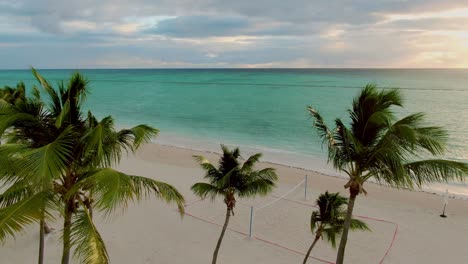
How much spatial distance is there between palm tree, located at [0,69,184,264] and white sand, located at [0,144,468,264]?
5.65 meters

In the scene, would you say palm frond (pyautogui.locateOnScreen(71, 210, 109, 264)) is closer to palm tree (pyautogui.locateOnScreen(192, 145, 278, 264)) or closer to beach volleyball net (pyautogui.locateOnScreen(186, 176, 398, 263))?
palm tree (pyautogui.locateOnScreen(192, 145, 278, 264))

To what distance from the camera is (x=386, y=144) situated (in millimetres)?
6410

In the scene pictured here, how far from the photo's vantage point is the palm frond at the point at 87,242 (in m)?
4.48

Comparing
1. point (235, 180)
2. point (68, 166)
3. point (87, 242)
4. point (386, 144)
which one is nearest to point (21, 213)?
point (87, 242)

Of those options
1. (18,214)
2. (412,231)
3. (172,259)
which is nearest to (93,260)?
(18,214)

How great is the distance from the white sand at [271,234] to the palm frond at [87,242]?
615 cm

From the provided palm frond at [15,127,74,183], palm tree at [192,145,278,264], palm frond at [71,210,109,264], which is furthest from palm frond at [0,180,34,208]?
palm tree at [192,145,278,264]

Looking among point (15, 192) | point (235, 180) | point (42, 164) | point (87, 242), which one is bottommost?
point (235, 180)

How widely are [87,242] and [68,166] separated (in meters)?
1.50

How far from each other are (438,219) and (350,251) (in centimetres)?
523

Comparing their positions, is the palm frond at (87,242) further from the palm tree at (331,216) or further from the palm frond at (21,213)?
the palm tree at (331,216)

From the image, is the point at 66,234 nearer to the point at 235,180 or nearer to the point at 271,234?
the point at 235,180

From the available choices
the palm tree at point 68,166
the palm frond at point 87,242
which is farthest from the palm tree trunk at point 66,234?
the palm frond at point 87,242

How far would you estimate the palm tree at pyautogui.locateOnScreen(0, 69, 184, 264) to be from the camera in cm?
460
